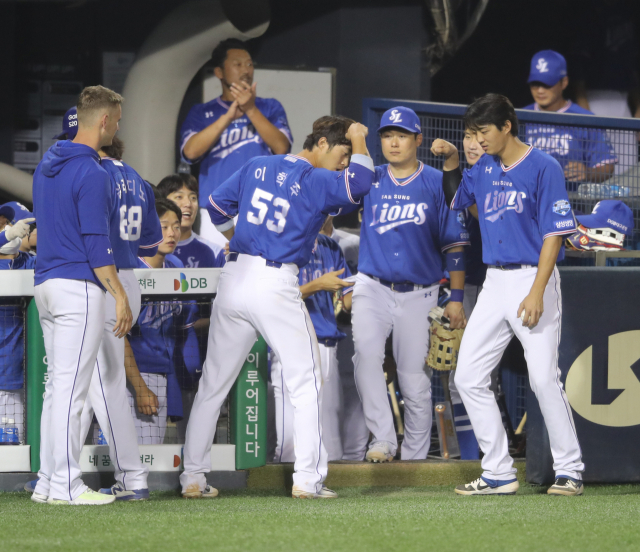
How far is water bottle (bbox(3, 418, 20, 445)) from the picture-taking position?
12.6ft

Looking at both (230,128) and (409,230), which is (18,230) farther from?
(230,128)

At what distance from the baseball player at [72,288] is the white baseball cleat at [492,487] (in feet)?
4.76

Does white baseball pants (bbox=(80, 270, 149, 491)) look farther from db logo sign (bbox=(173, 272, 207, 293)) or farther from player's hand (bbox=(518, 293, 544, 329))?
player's hand (bbox=(518, 293, 544, 329))

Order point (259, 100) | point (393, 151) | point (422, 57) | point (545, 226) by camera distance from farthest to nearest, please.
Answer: point (422, 57) → point (259, 100) → point (393, 151) → point (545, 226)

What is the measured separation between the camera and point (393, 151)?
4.37 m

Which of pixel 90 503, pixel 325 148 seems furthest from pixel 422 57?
pixel 90 503

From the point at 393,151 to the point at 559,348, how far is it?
118 centimetres

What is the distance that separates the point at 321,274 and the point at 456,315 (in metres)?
0.72

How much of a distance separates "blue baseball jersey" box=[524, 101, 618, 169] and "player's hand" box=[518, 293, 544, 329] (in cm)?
151

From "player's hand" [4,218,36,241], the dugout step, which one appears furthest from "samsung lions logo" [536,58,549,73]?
"player's hand" [4,218,36,241]

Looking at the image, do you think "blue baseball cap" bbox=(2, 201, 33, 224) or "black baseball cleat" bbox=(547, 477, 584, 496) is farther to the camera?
"blue baseball cap" bbox=(2, 201, 33, 224)

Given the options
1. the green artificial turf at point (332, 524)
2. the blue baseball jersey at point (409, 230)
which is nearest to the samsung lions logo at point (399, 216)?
the blue baseball jersey at point (409, 230)

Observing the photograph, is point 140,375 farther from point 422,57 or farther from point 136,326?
point 422,57

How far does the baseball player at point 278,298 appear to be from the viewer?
359 centimetres
